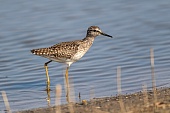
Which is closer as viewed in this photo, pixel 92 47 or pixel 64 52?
pixel 64 52

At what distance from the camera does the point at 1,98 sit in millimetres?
11156

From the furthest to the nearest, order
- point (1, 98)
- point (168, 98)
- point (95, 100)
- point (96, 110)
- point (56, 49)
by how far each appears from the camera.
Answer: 1. point (56, 49)
2. point (1, 98)
3. point (95, 100)
4. point (168, 98)
5. point (96, 110)

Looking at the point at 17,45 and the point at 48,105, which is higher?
the point at 17,45

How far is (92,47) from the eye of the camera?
15.0m

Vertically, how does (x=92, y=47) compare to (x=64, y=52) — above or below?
above

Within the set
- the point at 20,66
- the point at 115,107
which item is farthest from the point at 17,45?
the point at 115,107

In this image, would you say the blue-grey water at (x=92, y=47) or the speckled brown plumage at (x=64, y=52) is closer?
the blue-grey water at (x=92, y=47)

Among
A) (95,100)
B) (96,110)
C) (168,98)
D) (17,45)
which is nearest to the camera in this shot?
(96,110)

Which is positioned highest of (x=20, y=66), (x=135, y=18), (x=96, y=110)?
(x=135, y=18)

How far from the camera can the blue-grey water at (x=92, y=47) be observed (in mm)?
11828

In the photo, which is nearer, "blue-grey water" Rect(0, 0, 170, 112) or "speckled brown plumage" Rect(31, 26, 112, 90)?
"blue-grey water" Rect(0, 0, 170, 112)

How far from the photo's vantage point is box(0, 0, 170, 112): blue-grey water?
11.8 metres

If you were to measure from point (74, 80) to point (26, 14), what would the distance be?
612 centimetres

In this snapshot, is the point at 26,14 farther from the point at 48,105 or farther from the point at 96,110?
the point at 96,110
